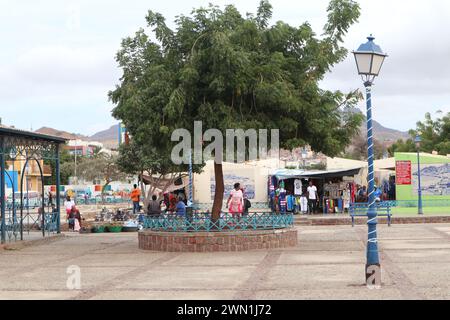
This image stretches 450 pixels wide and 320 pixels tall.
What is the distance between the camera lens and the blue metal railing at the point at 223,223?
61.8ft

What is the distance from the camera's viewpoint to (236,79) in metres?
17.5

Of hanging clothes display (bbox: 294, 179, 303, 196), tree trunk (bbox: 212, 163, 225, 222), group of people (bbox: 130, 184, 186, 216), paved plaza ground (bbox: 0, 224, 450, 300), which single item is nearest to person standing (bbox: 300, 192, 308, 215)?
hanging clothes display (bbox: 294, 179, 303, 196)

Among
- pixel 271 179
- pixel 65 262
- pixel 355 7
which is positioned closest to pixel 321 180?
pixel 271 179

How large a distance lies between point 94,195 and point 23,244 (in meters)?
48.1

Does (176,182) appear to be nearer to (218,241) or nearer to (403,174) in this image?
(403,174)

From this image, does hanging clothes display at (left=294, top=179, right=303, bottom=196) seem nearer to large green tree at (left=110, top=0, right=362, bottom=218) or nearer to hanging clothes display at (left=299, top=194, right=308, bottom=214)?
hanging clothes display at (left=299, top=194, right=308, bottom=214)

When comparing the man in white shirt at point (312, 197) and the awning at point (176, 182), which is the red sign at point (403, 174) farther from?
the awning at point (176, 182)

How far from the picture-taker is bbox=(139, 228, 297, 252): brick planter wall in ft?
60.3

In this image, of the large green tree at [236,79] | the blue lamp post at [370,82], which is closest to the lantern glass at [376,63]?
the blue lamp post at [370,82]

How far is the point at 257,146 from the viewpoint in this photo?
1859 centimetres

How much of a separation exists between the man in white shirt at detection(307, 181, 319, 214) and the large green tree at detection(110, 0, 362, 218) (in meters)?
15.5

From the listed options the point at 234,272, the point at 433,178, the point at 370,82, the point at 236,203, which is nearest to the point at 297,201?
the point at 433,178

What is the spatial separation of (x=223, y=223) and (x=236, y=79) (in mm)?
4010
